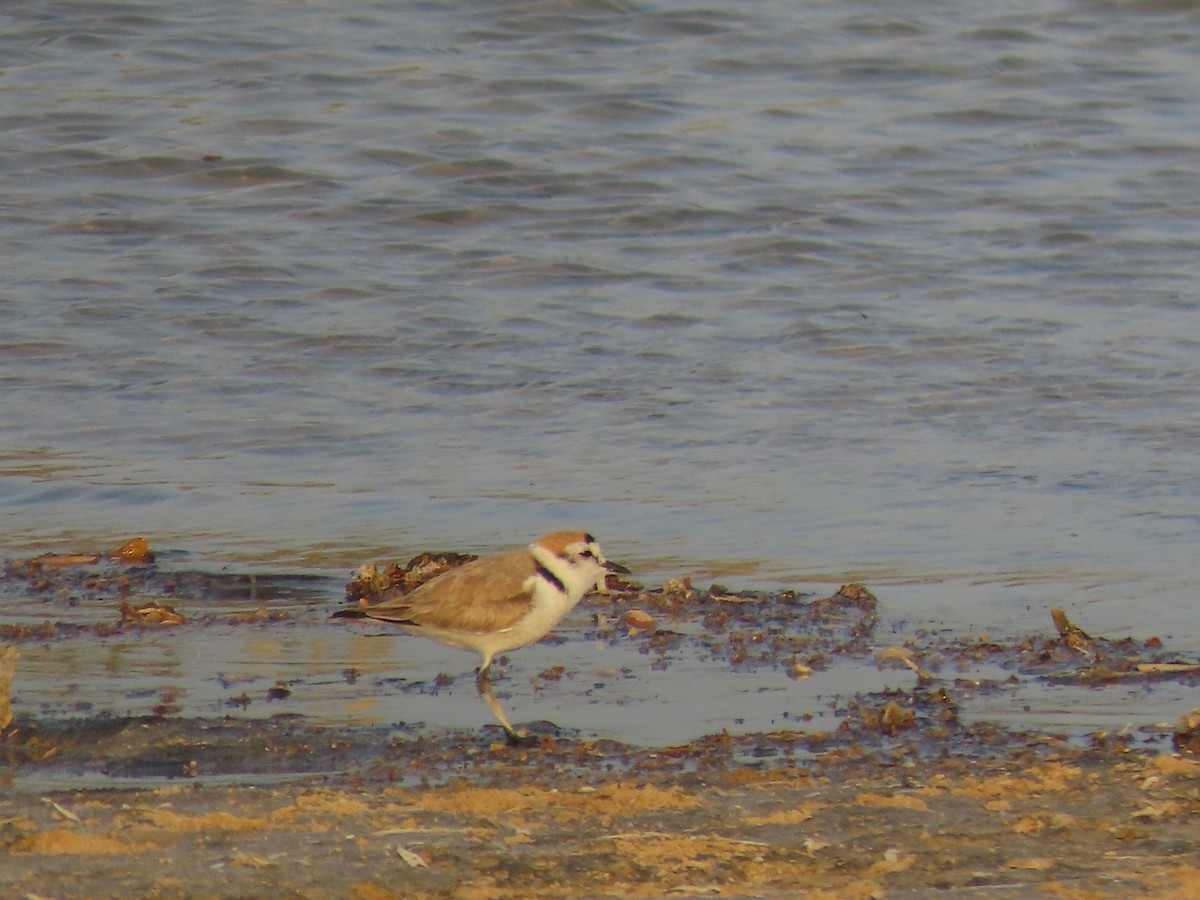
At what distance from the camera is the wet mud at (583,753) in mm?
4664

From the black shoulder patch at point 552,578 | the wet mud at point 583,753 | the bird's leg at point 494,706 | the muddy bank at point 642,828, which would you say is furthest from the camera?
the black shoulder patch at point 552,578

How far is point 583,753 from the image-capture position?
5.83 m

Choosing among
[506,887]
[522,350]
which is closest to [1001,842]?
[506,887]

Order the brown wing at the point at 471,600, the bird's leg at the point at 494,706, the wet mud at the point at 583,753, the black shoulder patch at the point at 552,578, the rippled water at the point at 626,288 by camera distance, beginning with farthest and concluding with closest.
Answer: the rippled water at the point at 626,288 → the black shoulder patch at the point at 552,578 → the brown wing at the point at 471,600 → the bird's leg at the point at 494,706 → the wet mud at the point at 583,753

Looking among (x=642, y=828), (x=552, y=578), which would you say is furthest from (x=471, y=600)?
(x=642, y=828)

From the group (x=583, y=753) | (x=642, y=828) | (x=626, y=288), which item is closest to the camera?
(x=642, y=828)

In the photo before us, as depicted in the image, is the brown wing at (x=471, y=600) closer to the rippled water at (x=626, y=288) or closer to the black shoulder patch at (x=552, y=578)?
the black shoulder patch at (x=552, y=578)

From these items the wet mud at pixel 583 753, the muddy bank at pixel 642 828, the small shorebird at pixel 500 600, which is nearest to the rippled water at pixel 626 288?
the wet mud at pixel 583 753

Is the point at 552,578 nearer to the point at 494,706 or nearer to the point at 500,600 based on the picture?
the point at 500,600

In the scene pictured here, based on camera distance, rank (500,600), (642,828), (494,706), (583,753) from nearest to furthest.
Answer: (642,828) → (583,753) → (494,706) → (500,600)

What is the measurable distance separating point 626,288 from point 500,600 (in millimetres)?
6725

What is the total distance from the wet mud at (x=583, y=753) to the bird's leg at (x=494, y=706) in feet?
0.14

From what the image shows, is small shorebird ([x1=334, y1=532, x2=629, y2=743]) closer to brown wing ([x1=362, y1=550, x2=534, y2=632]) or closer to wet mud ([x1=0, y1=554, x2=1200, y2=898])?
brown wing ([x1=362, y1=550, x2=534, y2=632])

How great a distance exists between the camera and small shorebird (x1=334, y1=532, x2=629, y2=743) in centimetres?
659
